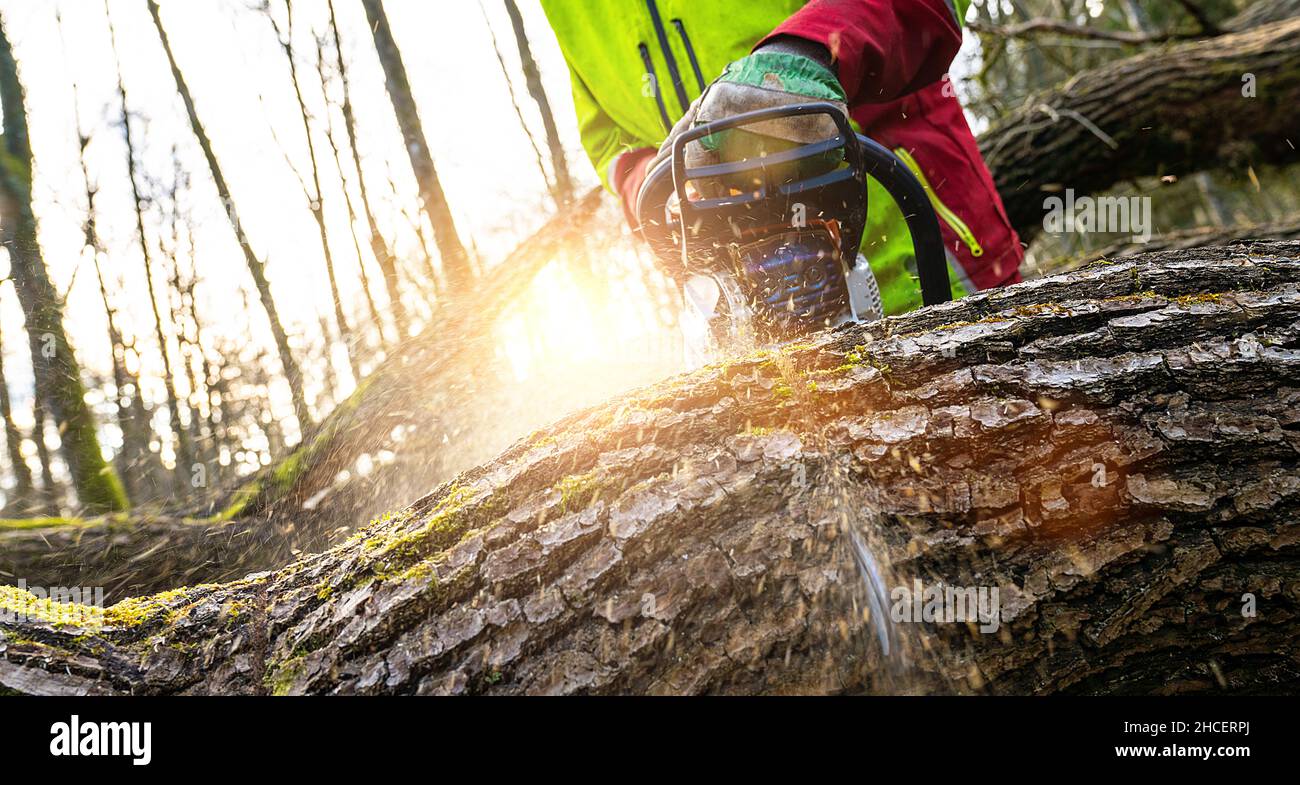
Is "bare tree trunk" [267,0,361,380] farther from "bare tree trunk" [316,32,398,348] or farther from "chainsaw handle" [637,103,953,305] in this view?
"chainsaw handle" [637,103,953,305]

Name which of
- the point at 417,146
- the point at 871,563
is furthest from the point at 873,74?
the point at 417,146

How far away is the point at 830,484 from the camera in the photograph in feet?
3.47

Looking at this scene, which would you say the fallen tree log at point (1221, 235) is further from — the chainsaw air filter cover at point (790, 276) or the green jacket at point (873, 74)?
the chainsaw air filter cover at point (790, 276)

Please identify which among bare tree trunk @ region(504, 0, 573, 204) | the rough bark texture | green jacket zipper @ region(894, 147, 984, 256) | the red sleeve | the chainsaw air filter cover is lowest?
the chainsaw air filter cover

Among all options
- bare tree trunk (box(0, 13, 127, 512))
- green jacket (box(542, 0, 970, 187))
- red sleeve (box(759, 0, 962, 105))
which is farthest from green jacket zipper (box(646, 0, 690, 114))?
bare tree trunk (box(0, 13, 127, 512))

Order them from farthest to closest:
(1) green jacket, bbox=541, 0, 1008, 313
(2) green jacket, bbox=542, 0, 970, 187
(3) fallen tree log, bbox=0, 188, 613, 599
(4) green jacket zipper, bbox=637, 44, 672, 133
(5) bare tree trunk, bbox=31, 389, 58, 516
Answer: (5) bare tree trunk, bbox=31, 389, 58, 516, (3) fallen tree log, bbox=0, 188, 613, 599, (4) green jacket zipper, bbox=637, 44, 672, 133, (2) green jacket, bbox=542, 0, 970, 187, (1) green jacket, bbox=541, 0, 1008, 313

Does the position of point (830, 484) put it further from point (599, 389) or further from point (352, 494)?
point (599, 389)

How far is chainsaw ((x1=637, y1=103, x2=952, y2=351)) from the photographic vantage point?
1.57 meters

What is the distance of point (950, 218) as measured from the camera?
7.14 ft

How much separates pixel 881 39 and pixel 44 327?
22.4 ft

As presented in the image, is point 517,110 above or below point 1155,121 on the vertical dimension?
above

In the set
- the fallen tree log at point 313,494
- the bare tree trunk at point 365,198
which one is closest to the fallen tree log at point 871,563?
the fallen tree log at point 313,494

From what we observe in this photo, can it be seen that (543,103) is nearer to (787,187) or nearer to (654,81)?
(654,81)

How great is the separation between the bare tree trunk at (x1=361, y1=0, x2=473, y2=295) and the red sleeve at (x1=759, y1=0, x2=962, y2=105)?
20.2 feet
